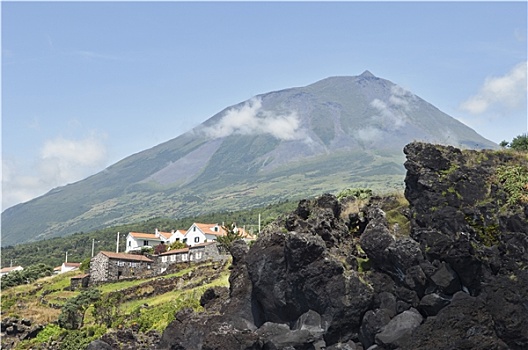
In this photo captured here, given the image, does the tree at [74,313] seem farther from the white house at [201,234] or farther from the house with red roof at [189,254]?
the white house at [201,234]

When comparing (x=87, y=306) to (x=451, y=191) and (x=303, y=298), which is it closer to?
(x=303, y=298)

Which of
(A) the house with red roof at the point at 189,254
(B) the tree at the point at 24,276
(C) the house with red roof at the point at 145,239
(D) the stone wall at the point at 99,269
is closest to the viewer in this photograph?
(D) the stone wall at the point at 99,269

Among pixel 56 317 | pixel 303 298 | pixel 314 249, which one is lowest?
pixel 56 317

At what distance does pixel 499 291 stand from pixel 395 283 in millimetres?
4050

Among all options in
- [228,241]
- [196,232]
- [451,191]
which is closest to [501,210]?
[451,191]

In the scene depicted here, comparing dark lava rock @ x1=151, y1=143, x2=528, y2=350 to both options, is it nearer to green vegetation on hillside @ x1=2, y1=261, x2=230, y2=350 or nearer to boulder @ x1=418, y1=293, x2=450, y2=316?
boulder @ x1=418, y1=293, x2=450, y2=316

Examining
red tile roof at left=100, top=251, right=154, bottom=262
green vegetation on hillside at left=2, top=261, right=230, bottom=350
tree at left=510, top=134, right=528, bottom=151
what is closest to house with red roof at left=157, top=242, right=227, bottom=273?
red tile roof at left=100, top=251, right=154, bottom=262

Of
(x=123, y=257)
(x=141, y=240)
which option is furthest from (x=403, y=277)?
(x=141, y=240)

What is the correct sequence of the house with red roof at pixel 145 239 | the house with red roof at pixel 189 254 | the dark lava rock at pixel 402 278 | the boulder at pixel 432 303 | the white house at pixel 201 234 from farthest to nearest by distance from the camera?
1. the house with red roof at pixel 145 239
2. the white house at pixel 201 234
3. the house with red roof at pixel 189 254
4. the boulder at pixel 432 303
5. the dark lava rock at pixel 402 278

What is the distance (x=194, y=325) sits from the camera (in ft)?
83.4

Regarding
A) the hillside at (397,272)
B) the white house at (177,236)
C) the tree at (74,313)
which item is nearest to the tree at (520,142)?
the hillside at (397,272)

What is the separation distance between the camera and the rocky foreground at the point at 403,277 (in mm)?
20594

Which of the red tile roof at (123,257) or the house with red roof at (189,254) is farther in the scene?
the house with red roof at (189,254)

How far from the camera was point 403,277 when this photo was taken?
23.4 meters
